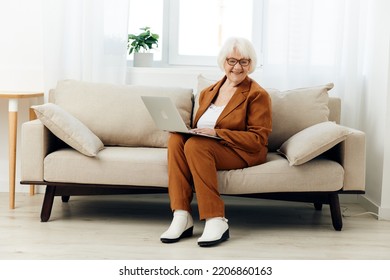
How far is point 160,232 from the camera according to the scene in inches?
130

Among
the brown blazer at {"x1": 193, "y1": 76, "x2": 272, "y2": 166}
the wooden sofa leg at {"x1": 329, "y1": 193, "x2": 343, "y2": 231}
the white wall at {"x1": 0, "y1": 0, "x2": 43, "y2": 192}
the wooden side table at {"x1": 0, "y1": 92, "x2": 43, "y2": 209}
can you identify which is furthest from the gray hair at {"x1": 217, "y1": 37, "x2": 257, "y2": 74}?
the white wall at {"x1": 0, "y1": 0, "x2": 43, "y2": 192}

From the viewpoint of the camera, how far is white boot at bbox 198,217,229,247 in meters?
3.02

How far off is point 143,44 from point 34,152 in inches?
52.4

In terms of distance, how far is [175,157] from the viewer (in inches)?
126

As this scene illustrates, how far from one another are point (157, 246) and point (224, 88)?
3.21 ft

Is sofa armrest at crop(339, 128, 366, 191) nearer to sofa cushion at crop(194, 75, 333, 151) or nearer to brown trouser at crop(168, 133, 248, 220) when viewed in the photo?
sofa cushion at crop(194, 75, 333, 151)

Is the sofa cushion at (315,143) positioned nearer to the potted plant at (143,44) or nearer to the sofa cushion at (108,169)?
the sofa cushion at (108,169)

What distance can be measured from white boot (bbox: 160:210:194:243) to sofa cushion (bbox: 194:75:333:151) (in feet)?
2.75

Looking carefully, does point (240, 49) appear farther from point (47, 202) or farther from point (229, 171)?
A: point (47, 202)

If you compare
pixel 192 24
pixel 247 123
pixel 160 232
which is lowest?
pixel 160 232

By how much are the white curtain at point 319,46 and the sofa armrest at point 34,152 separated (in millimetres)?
1515

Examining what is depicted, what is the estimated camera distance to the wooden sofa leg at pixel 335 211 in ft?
11.2

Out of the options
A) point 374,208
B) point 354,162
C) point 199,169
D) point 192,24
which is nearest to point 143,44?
point 192,24
